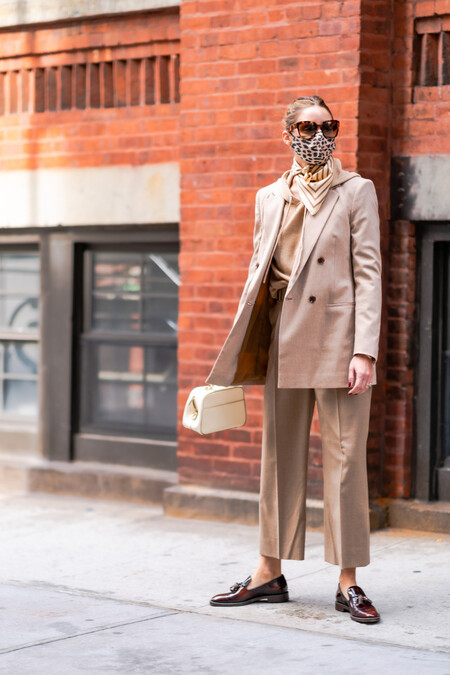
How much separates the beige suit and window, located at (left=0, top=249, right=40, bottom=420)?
3.57 meters

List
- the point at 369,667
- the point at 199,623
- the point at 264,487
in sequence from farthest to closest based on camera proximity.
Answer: the point at 264,487 < the point at 199,623 < the point at 369,667

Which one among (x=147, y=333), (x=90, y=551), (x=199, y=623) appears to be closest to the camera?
(x=199, y=623)

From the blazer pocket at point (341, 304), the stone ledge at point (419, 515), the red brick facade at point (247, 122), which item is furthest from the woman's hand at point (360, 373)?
the stone ledge at point (419, 515)

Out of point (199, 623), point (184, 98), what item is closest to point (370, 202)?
point (199, 623)

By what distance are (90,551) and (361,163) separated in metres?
2.58

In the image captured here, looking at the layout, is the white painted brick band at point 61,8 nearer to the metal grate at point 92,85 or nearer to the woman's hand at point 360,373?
the metal grate at point 92,85

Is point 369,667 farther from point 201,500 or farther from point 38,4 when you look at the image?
point 38,4

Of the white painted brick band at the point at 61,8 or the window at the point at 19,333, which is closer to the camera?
the white painted brick band at the point at 61,8

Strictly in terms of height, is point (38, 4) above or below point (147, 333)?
above

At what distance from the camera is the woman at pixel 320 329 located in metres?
4.93

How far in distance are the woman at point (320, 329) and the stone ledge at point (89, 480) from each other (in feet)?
8.12

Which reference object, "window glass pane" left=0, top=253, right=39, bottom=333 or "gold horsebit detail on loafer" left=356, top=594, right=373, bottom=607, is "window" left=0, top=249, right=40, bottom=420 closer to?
"window glass pane" left=0, top=253, right=39, bottom=333

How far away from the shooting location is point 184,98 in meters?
7.18

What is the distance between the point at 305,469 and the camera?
519cm
